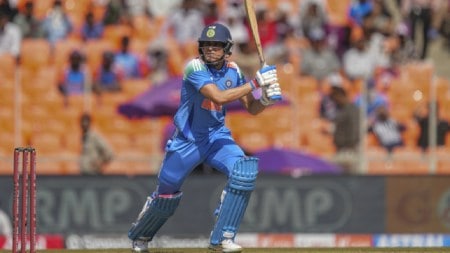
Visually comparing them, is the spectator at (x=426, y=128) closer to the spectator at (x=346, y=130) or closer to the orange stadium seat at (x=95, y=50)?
the spectator at (x=346, y=130)

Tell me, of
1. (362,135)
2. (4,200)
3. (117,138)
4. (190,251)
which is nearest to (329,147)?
(362,135)

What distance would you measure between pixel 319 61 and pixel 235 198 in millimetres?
7765

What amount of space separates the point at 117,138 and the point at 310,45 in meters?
2.90

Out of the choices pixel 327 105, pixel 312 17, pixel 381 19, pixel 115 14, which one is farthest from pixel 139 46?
pixel 381 19

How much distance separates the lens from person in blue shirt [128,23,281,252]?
24.6 ft

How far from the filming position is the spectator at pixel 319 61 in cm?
1499

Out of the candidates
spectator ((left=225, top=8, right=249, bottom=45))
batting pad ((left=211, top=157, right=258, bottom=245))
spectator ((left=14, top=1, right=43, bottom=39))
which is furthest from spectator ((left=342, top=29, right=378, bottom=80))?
batting pad ((left=211, top=157, right=258, bottom=245))

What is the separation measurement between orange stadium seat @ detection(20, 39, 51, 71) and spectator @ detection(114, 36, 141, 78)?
868 mm

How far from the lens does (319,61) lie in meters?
15.1

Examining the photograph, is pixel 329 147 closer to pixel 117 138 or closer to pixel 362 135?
pixel 362 135

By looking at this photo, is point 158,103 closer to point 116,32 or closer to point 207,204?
point 207,204

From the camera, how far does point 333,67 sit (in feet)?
49.3

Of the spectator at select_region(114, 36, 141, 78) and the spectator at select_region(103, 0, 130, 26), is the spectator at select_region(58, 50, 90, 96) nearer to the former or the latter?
the spectator at select_region(114, 36, 141, 78)

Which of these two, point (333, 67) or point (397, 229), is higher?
point (333, 67)
